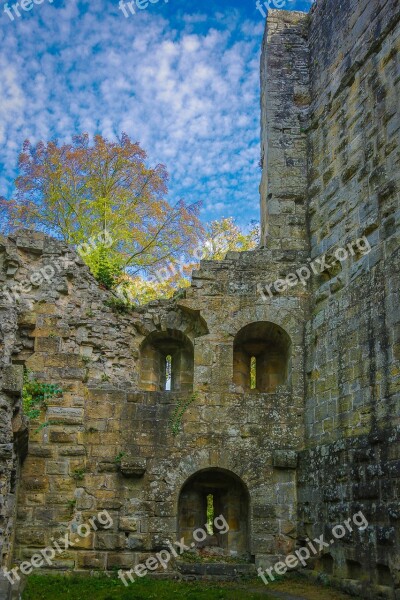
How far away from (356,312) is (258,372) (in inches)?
144

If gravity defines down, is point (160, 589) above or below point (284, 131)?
below

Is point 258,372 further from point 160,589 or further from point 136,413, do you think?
point 160,589

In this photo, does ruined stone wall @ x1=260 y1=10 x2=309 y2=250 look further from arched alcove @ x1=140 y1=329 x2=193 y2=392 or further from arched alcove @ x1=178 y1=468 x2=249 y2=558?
arched alcove @ x1=178 y1=468 x2=249 y2=558

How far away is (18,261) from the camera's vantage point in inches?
519

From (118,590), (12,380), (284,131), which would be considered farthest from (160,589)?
(284,131)

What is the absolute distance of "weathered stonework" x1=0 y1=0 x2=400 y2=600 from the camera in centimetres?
1084

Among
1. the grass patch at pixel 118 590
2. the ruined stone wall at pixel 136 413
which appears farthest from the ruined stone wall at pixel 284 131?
the grass patch at pixel 118 590

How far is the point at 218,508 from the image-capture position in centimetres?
1323

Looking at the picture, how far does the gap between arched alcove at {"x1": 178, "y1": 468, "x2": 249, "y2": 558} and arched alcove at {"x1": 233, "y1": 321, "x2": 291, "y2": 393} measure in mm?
1909

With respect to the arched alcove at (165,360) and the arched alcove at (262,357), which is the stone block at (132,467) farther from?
the arched alcove at (262,357)

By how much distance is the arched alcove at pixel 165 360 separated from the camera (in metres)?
13.9

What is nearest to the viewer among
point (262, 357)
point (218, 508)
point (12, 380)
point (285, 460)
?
point (12, 380)

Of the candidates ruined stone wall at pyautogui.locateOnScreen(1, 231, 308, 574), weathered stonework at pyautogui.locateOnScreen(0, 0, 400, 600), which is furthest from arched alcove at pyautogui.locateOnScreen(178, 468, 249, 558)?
ruined stone wall at pyautogui.locateOnScreen(1, 231, 308, 574)

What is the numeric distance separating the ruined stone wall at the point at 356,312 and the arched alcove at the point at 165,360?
2600mm
